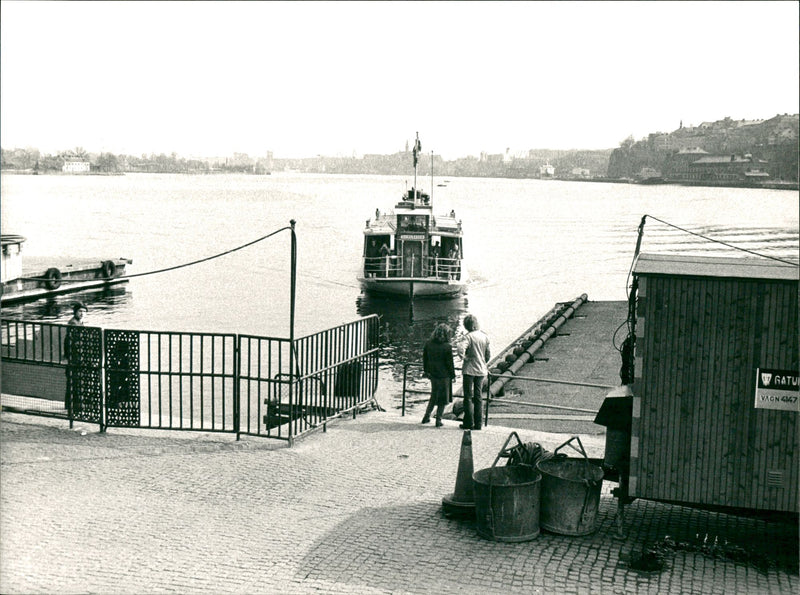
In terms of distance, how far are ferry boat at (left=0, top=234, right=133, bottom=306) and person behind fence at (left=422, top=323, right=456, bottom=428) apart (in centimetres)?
2591

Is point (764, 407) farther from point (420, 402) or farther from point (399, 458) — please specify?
point (420, 402)

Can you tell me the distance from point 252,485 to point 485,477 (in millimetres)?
2958

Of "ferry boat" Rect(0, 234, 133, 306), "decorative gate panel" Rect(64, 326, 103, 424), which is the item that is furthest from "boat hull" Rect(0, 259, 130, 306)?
"decorative gate panel" Rect(64, 326, 103, 424)

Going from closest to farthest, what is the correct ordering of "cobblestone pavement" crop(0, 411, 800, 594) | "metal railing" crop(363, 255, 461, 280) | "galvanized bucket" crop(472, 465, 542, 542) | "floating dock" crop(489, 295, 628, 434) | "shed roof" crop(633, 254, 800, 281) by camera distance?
"cobblestone pavement" crop(0, 411, 800, 594) < "shed roof" crop(633, 254, 800, 281) < "galvanized bucket" crop(472, 465, 542, 542) < "floating dock" crop(489, 295, 628, 434) < "metal railing" crop(363, 255, 461, 280)

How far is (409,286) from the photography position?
46094 mm

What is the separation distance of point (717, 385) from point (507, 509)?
8.12ft

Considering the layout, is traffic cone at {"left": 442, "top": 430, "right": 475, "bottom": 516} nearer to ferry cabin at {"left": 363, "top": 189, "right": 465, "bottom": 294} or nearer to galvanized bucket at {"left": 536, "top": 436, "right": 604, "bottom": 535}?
galvanized bucket at {"left": 536, "top": 436, "right": 604, "bottom": 535}

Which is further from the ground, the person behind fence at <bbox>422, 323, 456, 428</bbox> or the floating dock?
the person behind fence at <bbox>422, 323, 456, 428</bbox>

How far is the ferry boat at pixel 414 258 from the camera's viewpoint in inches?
1839

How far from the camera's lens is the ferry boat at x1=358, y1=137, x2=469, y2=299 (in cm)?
4672

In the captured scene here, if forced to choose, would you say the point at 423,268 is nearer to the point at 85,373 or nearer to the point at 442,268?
the point at 442,268

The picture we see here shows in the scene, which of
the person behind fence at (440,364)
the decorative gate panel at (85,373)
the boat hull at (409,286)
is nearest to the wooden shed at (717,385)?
the person behind fence at (440,364)

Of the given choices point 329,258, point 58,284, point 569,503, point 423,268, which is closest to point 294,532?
point 569,503

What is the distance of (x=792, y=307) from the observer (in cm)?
837
